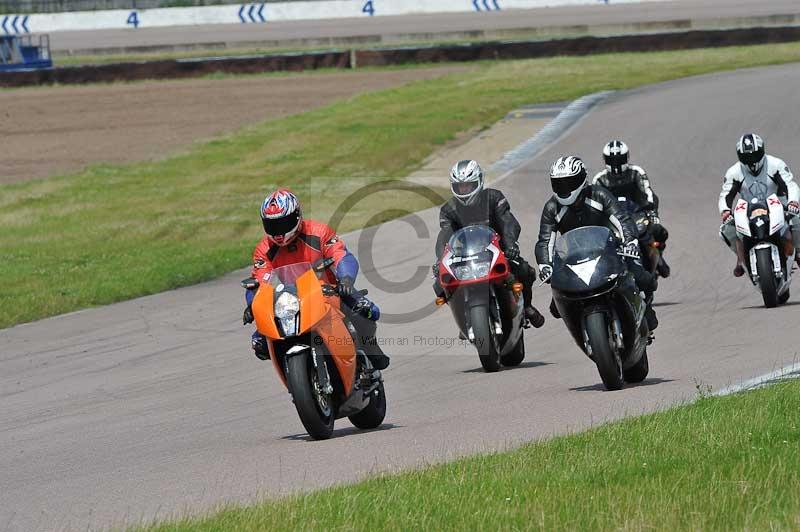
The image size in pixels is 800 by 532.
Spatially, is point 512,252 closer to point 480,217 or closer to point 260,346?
point 480,217

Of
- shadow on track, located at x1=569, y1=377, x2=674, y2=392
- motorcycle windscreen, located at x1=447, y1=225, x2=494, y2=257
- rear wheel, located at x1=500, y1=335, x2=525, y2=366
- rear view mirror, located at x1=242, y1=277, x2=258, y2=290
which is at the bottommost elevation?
rear wheel, located at x1=500, y1=335, x2=525, y2=366

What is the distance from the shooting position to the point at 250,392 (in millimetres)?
11188

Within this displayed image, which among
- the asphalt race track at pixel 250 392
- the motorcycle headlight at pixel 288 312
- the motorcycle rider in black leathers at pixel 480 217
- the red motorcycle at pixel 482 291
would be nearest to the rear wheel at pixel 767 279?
the asphalt race track at pixel 250 392

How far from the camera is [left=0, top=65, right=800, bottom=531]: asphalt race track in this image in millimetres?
7641

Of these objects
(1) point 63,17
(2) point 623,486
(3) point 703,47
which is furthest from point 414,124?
(1) point 63,17

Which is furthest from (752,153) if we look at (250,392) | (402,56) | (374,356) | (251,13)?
(251,13)

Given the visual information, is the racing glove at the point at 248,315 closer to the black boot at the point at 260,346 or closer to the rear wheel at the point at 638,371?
the black boot at the point at 260,346

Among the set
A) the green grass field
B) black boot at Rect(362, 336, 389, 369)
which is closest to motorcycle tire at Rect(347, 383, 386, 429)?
black boot at Rect(362, 336, 389, 369)

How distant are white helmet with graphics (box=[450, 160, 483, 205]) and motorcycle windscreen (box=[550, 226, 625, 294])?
1.97 metres

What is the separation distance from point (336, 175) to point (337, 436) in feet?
60.3

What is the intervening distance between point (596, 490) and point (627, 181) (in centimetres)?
920

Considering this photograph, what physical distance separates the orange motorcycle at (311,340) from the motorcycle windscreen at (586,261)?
66.3 inches

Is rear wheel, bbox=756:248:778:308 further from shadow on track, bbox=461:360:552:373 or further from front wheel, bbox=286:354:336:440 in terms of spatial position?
front wheel, bbox=286:354:336:440

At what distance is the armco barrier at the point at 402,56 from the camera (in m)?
43.6
